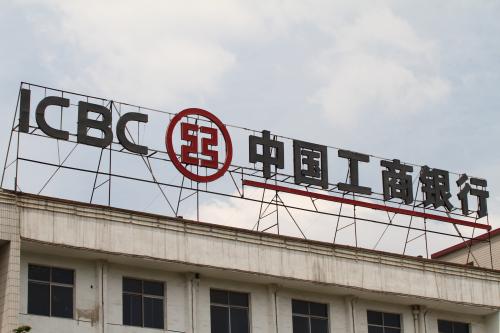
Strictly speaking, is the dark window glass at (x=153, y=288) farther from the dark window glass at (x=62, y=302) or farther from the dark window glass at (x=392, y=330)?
the dark window glass at (x=392, y=330)

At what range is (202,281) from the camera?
1935 inches

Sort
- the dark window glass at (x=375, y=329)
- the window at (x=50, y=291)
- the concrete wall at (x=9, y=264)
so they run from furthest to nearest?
the dark window glass at (x=375, y=329) < the window at (x=50, y=291) < the concrete wall at (x=9, y=264)

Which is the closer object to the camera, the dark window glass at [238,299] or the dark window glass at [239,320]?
the dark window glass at [239,320]

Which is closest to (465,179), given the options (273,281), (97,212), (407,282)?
(407,282)

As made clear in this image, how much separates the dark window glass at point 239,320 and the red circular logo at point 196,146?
5331mm

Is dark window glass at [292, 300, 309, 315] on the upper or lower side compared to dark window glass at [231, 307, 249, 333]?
upper

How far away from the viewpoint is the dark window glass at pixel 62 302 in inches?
1790

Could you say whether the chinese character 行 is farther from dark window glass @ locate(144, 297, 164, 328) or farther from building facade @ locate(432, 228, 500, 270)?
dark window glass @ locate(144, 297, 164, 328)

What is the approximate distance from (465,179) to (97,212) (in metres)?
20.6

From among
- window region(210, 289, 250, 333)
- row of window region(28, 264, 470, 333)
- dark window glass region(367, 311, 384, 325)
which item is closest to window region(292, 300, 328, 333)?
row of window region(28, 264, 470, 333)

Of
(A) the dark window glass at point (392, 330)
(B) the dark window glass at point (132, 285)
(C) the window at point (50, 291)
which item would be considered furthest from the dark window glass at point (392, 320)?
(C) the window at point (50, 291)

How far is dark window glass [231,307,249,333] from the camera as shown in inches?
1953

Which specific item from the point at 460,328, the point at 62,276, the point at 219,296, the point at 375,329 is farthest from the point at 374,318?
the point at 62,276

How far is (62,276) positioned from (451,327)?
18468 millimetres
